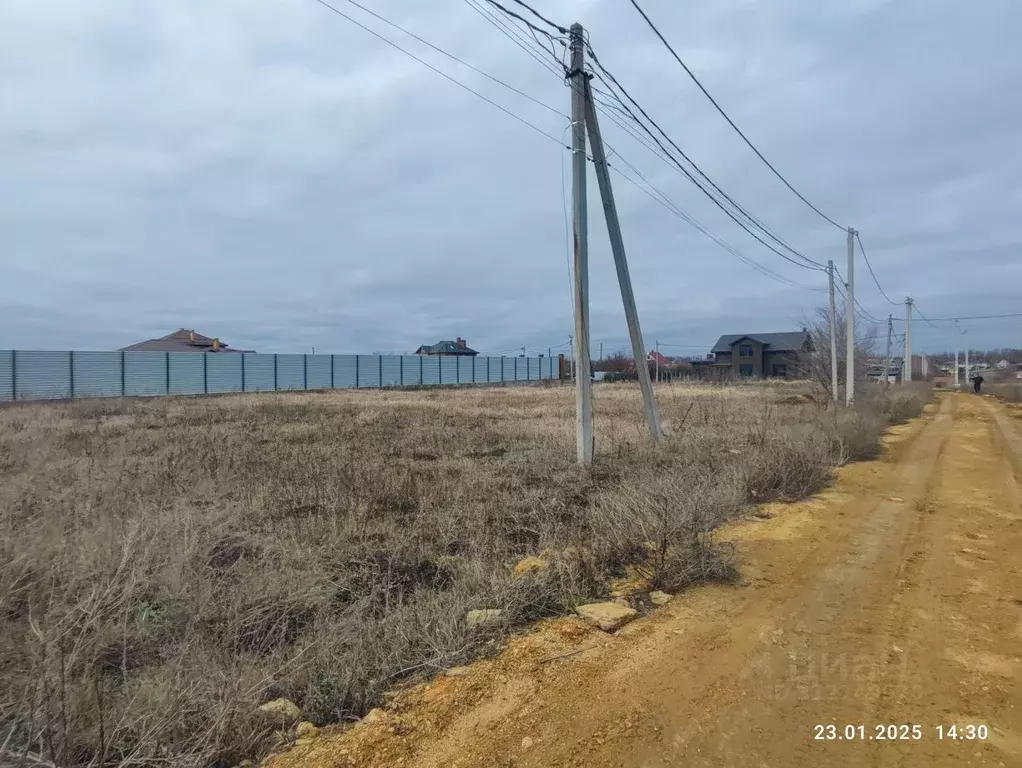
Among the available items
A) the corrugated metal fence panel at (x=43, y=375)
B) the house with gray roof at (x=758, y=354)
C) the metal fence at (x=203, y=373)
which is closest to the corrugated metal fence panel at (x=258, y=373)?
the metal fence at (x=203, y=373)

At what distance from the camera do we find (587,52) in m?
9.68

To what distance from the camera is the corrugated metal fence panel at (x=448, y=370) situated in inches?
2352

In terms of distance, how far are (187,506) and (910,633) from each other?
298 inches

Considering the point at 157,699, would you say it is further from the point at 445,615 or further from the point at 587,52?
the point at 587,52

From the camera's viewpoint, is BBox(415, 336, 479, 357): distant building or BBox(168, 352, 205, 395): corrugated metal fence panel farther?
BBox(415, 336, 479, 357): distant building

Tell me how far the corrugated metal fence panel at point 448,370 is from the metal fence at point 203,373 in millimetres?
103

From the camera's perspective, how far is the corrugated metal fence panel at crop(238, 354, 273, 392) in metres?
43.4

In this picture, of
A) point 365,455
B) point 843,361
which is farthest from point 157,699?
point 843,361

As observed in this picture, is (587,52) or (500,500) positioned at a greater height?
(587,52)

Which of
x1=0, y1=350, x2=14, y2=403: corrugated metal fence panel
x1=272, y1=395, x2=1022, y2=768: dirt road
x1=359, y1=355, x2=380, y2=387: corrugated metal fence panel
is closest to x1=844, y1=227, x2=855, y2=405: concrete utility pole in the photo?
x1=272, y1=395, x2=1022, y2=768: dirt road

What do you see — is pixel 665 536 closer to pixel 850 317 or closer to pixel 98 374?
pixel 850 317

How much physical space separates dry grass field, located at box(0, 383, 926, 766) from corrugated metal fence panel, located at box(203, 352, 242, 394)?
98.5 ft

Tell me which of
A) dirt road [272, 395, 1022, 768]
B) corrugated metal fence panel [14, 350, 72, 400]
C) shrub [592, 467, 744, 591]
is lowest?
dirt road [272, 395, 1022, 768]

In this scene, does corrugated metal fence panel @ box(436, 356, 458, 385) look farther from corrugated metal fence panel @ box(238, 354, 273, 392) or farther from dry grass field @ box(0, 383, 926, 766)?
dry grass field @ box(0, 383, 926, 766)
